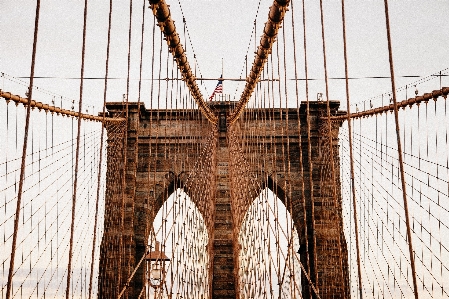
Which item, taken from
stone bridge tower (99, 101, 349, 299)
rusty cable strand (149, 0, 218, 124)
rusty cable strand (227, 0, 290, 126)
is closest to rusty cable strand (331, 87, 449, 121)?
stone bridge tower (99, 101, 349, 299)

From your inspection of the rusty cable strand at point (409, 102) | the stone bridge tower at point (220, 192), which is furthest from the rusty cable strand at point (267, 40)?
the stone bridge tower at point (220, 192)

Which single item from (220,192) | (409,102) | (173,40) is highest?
(173,40)

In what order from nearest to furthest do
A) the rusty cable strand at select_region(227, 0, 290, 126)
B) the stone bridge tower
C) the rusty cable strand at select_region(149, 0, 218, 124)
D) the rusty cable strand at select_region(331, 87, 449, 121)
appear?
the rusty cable strand at select_region(149, 0, 218, 124), the rusty cable strand at select_region(227, 0, 290, 126), the rusty cable strand at select_region(331, 87, 449, 121), the stone bridge tower

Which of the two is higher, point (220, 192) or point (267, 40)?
point (267, 40)

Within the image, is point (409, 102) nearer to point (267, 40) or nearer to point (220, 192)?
point (267, 40)

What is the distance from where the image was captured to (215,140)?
14656 millimetres

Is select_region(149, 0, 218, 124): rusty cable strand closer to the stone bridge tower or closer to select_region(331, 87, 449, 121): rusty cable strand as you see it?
the stone bridge tower

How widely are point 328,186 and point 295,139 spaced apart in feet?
5.62

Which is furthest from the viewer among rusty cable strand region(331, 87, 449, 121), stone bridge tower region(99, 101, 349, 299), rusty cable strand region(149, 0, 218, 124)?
stone bridge tower region(99, 101, 349, 299)

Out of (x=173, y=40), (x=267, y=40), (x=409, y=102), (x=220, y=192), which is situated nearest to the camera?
(x=173, y=40)

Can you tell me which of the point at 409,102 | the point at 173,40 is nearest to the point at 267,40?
the point at 173,40

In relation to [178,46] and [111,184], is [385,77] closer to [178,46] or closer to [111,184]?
[111,184]

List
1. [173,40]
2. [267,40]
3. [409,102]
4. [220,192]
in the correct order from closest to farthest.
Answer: [173,40], [267,40], [409,102], [220,192]

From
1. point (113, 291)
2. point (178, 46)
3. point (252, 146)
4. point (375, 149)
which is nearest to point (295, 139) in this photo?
point (252, 146)
